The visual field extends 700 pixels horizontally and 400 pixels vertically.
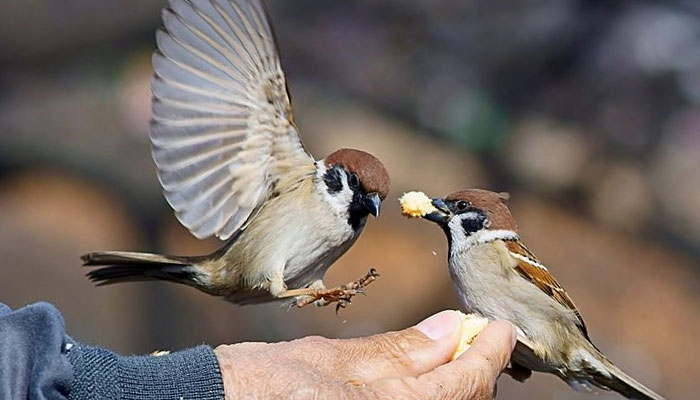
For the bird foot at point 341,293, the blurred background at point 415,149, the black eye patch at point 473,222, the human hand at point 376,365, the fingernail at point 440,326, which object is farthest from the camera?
the blurred background at point 415,149

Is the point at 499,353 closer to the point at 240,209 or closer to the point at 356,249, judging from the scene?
the point at 240,209

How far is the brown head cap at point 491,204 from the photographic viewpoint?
106 inches

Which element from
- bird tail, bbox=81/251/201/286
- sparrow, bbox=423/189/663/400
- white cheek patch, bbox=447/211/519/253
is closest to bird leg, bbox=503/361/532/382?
sparrow, bbox=423/189/663/400

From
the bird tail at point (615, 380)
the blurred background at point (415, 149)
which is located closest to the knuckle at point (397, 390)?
the bird tail at point (615, 380)

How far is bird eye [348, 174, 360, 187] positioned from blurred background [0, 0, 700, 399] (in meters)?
2.21

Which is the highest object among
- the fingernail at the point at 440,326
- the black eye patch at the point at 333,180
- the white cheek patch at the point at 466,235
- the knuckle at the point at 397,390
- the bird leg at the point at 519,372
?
the black eye patch at the point at 333,180

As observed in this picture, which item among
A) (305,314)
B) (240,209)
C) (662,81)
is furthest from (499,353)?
(662,81)

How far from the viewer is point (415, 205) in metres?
2.64

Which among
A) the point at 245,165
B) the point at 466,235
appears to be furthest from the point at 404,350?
the point at 245,165

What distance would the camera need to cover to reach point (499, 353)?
7.21ft

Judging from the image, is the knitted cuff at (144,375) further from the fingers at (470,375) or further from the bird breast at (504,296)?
the bird breast at (504,296)

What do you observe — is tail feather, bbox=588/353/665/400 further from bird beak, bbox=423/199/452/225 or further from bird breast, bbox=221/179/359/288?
bird breast, bbox=221/179/359/288

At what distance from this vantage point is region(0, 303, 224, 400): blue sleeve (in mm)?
1680

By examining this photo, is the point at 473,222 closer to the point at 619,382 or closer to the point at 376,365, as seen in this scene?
the point at 619,382
